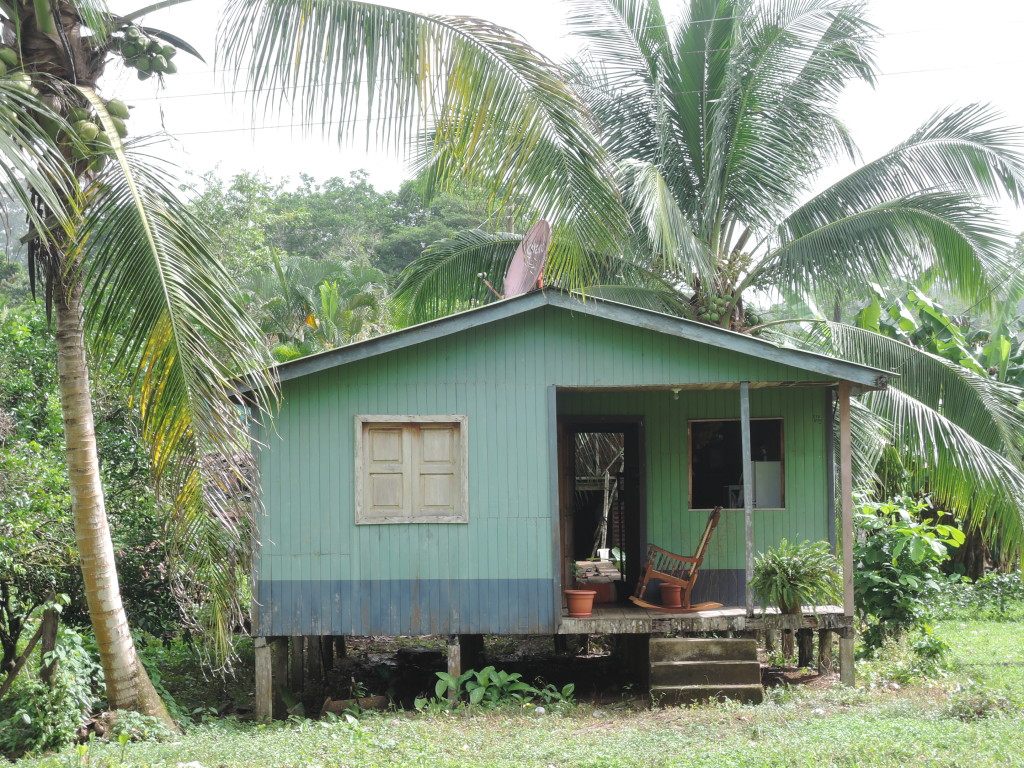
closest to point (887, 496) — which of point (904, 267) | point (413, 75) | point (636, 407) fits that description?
point (904, 267)

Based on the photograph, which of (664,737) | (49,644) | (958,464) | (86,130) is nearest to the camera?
(86,130)

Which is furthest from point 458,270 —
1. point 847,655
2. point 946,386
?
point 847,655

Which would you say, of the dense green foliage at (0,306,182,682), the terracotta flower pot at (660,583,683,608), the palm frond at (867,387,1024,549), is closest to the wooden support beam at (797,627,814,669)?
the terracotta flower pot at (660,583,683,608)

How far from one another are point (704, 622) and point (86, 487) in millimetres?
5626

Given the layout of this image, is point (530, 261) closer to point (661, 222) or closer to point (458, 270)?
point (661, 222)

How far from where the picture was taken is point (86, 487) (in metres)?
7.29

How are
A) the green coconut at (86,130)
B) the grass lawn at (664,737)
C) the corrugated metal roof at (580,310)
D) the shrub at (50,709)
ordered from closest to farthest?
the green coconut at (86,130) < the grass lawn at (664,737) < the shrub at (50,709) < the corrugated metal roof at (580,310)

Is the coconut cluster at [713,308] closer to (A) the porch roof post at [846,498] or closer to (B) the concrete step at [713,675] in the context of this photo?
(A) the porch roof post at [846,498]

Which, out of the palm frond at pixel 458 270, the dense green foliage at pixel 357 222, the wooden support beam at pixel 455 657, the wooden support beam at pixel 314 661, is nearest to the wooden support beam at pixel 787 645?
the wooden support beam at pixel 455 657

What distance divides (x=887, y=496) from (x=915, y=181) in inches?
187

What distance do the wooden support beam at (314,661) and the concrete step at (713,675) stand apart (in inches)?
173

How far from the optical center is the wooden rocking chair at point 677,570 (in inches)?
392

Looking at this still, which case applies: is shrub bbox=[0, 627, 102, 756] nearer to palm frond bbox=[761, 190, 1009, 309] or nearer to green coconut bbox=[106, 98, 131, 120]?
green coconut bbox=[106, 98, 131, 120]

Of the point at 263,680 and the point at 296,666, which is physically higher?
the point at 263,680
